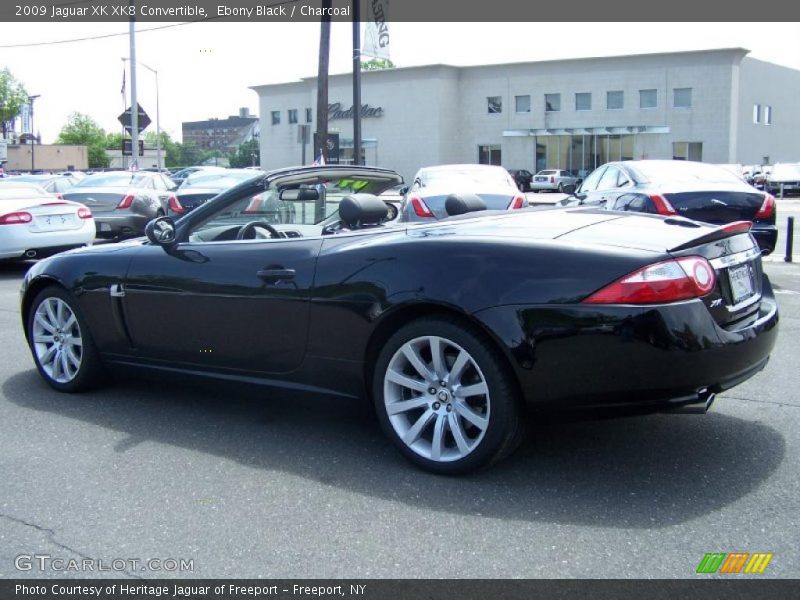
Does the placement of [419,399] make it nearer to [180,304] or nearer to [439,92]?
[180,304]

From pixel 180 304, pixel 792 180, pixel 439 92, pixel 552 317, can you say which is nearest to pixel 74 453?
pixel 180 304

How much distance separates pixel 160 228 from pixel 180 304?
1.72 feet

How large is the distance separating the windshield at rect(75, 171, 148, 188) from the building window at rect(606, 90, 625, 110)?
42.9m

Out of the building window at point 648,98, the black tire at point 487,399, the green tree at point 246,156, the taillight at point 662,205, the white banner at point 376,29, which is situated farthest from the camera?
the green tree at point 246,156

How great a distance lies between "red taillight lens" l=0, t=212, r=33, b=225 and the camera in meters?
11.8

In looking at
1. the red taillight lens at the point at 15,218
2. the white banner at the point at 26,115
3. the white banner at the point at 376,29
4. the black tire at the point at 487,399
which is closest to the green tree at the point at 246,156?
the white banner at the point at 26,115

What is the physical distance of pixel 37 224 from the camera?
12125 mm

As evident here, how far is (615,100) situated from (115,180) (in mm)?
43819

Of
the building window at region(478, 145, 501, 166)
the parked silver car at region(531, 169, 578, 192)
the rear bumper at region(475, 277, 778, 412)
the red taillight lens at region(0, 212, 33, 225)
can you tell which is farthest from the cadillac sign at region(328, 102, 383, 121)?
the rear bumper at region(475, 277, 778, 412)

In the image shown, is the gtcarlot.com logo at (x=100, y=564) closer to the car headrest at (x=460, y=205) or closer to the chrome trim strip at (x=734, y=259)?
the chrome trim strip at (x=734, y=259)

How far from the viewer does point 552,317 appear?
3654 millimetres

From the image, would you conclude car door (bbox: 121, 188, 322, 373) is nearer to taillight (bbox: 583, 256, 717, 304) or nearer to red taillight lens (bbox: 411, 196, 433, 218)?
taillight (bbox: 583, 256, 717, 304)

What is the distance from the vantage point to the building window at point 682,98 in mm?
52750

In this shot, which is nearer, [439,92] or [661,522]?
[661,522]
